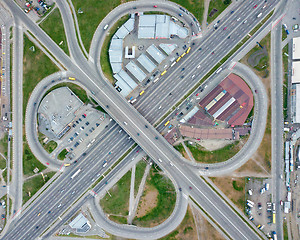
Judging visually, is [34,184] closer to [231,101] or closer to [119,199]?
[119,199]

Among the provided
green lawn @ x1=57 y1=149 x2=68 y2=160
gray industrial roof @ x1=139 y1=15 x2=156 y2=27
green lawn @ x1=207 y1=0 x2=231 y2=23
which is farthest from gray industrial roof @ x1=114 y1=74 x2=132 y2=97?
green lawn @ x1=207 y1=0 x2=231 y2=23

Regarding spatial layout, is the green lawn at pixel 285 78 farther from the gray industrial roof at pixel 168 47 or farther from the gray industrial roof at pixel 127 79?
the gray industrial roof at pixel 127 79

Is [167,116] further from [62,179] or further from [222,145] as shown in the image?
[62,179]

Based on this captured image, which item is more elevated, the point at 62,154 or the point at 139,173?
the point at 62,154

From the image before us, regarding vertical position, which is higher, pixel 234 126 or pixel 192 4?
pixel 192 4

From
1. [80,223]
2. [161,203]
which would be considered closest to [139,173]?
[161,203]

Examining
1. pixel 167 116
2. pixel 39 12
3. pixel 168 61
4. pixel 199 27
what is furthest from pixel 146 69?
pixel 39 12

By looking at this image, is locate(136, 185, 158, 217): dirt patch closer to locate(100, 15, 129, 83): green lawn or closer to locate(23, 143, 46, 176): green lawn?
locate(23, 143, 46, 176): green lawn
